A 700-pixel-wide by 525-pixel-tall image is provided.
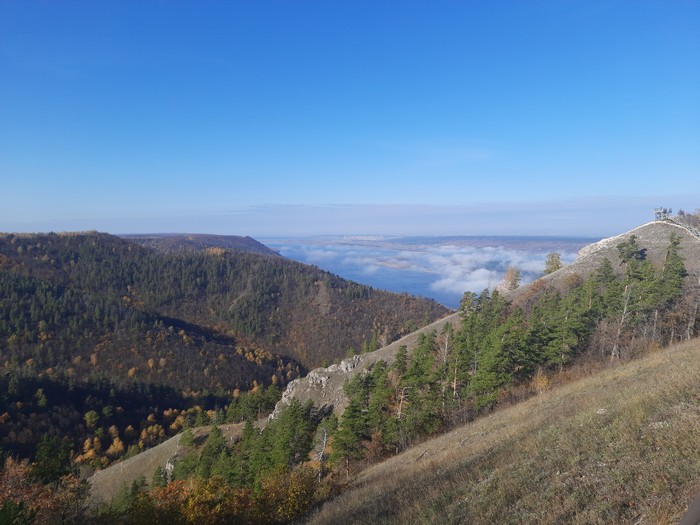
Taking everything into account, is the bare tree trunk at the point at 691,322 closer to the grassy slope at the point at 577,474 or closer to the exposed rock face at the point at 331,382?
the grassy slope at the point at 577,474

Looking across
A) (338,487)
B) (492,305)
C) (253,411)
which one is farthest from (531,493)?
(253,411)

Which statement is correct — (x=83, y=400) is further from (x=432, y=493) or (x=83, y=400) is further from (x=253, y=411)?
(x=432, y=493)

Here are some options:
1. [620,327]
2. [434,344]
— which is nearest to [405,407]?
[434,344]

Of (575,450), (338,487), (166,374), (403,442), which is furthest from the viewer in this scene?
(166,374)

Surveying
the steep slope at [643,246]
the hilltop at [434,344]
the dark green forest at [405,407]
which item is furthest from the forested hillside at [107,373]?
the steep slope at [643,246]

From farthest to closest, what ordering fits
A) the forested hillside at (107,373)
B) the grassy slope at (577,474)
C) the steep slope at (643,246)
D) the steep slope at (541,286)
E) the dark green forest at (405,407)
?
the forested hillside at (107,373) < the steep slope at (643,246) < the steep slope at (541,286) < the dark green forest at (405,407) < the grassy slope at (577,474)

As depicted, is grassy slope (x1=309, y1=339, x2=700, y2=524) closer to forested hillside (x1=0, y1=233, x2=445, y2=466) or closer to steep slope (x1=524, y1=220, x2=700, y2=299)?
steep slope (x1=524, y1=220, x2=700, y2=299)

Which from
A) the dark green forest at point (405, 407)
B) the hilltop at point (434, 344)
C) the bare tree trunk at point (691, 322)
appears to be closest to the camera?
the dark green forest at point (405, 407)

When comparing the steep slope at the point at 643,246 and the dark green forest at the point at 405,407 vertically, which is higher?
the steep slope at the point at 643,246

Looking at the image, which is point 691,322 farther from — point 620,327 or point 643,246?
point 643,246

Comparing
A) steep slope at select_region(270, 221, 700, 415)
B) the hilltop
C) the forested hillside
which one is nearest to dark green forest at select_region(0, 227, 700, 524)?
the hilltop
